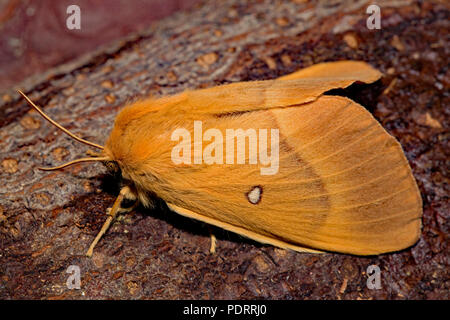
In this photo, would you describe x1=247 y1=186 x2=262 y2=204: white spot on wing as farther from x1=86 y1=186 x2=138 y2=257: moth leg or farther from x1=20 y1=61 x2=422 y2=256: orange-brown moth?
x1=86 y1=186 x2=138 y2=257: moth leg

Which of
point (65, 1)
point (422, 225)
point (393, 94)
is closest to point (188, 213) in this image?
point (422, 225)

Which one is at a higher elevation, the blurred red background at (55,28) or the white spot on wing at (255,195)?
the blurred red background at (55,28)

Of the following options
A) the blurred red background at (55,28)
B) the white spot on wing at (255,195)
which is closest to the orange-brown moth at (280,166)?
the white spot on wing at (255,195)

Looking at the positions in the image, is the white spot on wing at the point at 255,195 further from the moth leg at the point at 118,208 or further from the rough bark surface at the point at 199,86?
the moth leg at the point at 118,208

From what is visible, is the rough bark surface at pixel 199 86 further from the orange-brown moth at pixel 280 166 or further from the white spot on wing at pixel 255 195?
the white spot on wing at pixel 255 195

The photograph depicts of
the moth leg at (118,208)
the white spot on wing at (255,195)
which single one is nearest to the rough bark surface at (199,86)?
the moth leg at (118,208)

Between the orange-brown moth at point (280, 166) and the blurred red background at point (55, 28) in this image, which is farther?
the blurred red background at point (55, 28)
